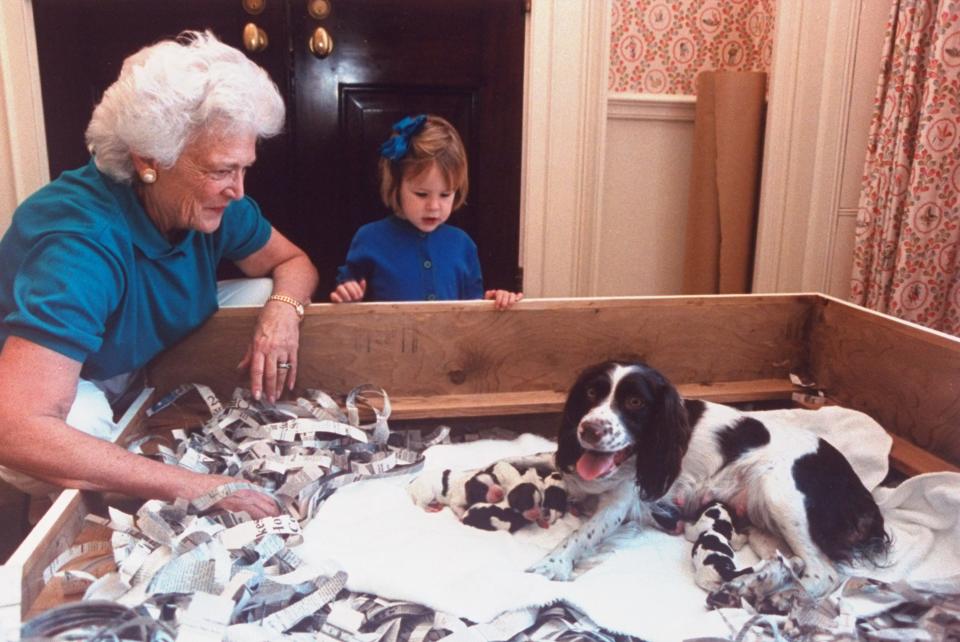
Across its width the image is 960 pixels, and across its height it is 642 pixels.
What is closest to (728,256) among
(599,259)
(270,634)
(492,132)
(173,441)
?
(599,259)

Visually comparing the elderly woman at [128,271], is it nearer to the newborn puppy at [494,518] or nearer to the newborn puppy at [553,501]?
the newborn puppy at [494,518]

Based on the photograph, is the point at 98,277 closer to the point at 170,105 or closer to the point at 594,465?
the point at 170,105

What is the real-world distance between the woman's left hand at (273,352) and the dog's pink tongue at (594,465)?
2.24ft

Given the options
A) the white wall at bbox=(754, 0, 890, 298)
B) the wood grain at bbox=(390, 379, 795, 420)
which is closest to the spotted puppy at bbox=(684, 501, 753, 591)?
the wood grain at bbox=(390, 379, 795, 420)

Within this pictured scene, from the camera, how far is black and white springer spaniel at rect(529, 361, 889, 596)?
1.22 meters

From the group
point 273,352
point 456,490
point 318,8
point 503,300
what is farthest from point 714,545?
point 318,8

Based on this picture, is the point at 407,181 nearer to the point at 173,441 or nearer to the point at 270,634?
the point at 173,441

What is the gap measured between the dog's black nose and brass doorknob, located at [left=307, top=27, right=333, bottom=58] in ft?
6.92

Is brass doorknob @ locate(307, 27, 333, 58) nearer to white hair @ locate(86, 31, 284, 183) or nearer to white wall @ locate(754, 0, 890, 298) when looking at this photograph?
white hair @ locate(86, 31, 284, 183)

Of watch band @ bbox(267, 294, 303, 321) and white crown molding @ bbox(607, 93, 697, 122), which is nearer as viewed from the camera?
watch band @ bbox(267, 294, 303, 321)

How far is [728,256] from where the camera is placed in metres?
3.10

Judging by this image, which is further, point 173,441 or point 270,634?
point 173,441

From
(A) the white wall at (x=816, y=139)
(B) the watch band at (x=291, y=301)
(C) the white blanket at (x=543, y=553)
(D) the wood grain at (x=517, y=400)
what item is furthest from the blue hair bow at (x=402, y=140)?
(A) the white wall at (x=816, y=139)

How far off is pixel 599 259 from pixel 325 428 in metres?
1.87
